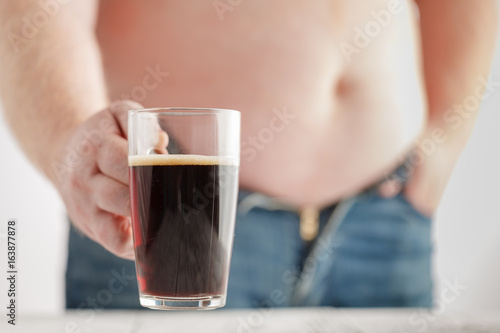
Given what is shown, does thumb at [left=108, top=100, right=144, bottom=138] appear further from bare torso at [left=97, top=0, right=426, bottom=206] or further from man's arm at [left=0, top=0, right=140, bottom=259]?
bare torso at [left=97, top=0, right=426, bottom=206]

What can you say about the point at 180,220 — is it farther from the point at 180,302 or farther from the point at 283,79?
the point at 283,79

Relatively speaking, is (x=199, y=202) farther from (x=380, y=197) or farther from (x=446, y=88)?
(x=446, y=88)

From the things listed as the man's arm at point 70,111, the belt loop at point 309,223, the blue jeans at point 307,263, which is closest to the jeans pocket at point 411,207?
the blue jeans at point 307,263

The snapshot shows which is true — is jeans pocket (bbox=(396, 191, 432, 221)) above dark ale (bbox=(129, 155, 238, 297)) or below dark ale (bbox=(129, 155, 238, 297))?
below

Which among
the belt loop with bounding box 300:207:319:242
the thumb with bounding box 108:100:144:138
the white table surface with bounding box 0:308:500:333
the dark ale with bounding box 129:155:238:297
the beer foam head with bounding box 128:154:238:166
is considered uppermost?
the thumb with bounding box 108:100:144:138

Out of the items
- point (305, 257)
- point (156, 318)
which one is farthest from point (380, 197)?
point (156, 318)

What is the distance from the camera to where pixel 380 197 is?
4.62ft

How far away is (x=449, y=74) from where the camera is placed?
151 cm

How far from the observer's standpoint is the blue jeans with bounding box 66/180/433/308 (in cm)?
135

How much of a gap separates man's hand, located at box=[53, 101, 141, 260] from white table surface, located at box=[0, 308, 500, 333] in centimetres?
21

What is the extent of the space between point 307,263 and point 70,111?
2.00 ft

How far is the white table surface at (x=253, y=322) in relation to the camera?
1129 mm

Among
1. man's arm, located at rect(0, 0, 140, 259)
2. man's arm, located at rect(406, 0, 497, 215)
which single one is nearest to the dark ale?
man's arm, located at rect(0, 0, 140, 259)

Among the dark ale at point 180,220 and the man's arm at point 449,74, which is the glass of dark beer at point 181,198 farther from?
the man's arm at point 449,74
